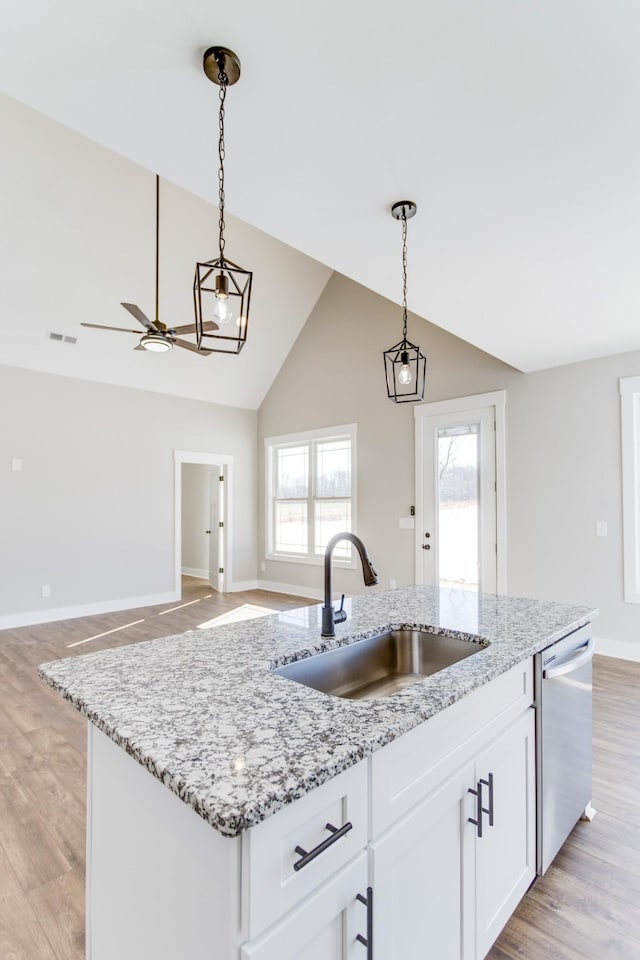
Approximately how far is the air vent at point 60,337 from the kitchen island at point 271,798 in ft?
15.7

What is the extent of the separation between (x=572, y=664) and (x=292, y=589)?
5490 mm

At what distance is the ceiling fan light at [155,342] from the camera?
11.7 feet

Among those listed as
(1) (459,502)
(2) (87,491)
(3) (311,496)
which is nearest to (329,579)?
(1) (459,502)

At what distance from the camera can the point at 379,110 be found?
1635mm

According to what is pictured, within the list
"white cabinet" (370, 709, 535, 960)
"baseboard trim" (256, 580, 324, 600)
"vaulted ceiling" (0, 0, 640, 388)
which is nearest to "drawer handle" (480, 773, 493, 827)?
"white cabinet" (370, 709, 535, 960)

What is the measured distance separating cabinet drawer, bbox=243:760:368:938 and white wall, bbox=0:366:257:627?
5.49 m

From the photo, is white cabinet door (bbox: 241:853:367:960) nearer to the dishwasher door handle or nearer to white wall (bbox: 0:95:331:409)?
the dishwasher door handle

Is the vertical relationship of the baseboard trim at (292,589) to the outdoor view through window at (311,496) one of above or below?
below

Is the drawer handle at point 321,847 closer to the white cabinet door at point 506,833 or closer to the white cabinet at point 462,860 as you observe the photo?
the white cabinet at point 462,860

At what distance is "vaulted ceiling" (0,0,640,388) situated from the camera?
1.33 metres

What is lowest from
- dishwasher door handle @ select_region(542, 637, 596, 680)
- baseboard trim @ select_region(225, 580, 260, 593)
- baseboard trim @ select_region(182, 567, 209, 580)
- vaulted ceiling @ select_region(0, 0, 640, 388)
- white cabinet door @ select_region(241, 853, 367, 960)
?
baseboard trim @ select_region(182, 567, 209, 580)

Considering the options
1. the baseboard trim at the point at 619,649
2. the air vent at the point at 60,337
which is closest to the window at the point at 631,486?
the baseboard trim at the point at 619,649

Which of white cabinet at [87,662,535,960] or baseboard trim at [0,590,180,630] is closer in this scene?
white cabinet at [87,662,535,960]

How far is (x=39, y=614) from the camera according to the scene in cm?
538
